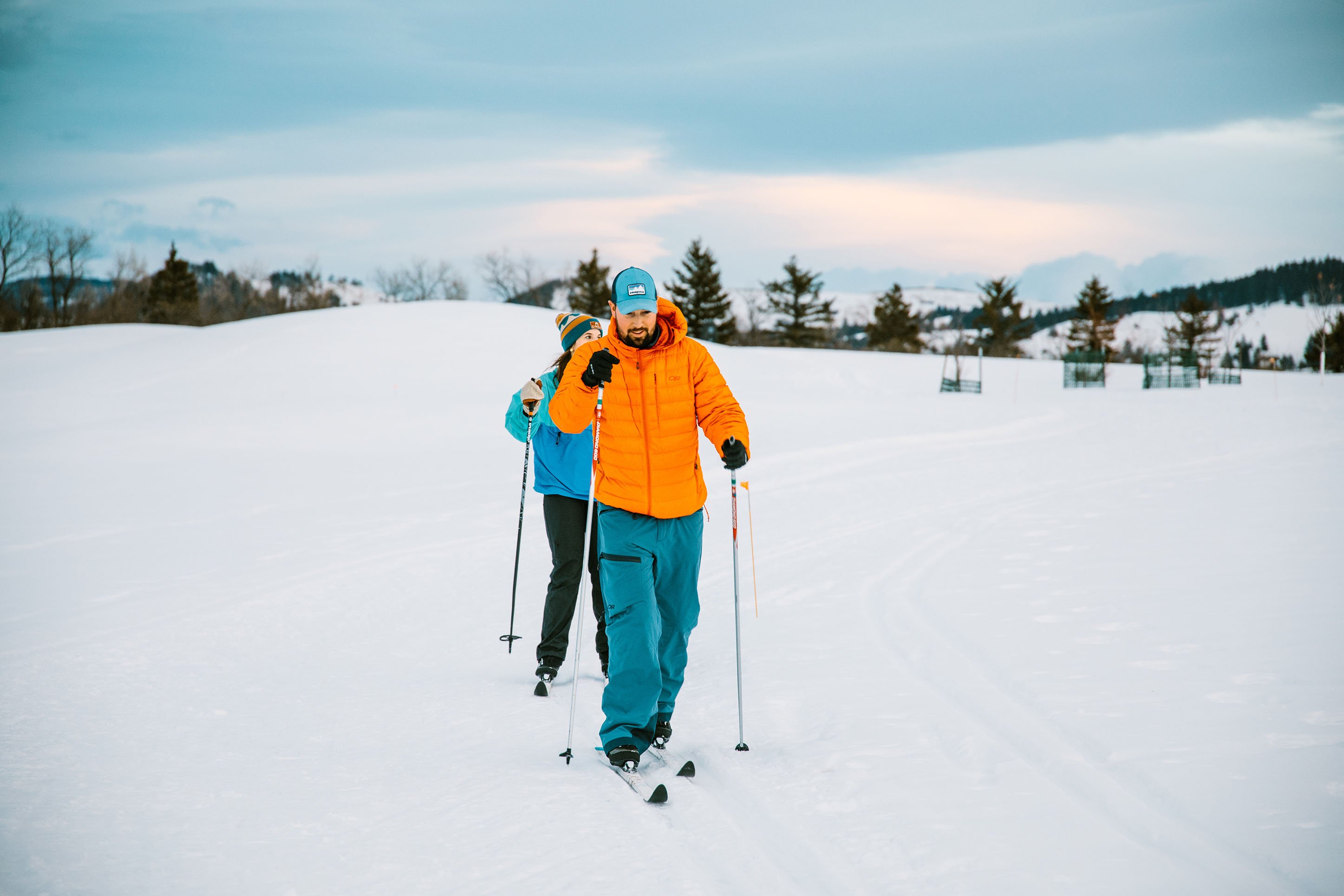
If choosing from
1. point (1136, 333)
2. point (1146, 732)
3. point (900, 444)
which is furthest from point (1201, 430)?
point (1136, 333)

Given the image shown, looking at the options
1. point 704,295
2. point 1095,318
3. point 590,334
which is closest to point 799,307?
point 704,295

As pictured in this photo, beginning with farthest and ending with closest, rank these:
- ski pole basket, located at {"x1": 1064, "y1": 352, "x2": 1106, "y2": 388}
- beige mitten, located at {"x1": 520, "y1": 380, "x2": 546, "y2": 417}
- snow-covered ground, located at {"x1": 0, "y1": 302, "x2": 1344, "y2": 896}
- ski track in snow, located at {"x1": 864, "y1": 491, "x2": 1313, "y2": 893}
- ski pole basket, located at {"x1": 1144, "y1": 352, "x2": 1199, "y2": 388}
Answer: ski pole basket, located at {"x1": 1064, "y1": 352, "x2": 1106, "y2": 388}
ski pole basket, located at {"x1": 1144, "y1": 352, "x2": 1199, "y2": 388}
beige mitten, located at {"x1": 520, "y1": 380, "x2": 546, "y2": 417}
snow-covered ground, located at {"x1": 0, "y1": 302, "x2": 1344, "y2": 896}
ski track in snow, located at {"x1": 864, "y1": 491, "x2": 1313, "y2": 893}

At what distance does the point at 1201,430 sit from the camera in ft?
60.4

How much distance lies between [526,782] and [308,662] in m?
2.61

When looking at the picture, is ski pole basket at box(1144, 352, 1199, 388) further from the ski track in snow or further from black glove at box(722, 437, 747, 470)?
black glove at box(722, 437, 747, 470)

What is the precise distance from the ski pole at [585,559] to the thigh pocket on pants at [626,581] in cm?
32

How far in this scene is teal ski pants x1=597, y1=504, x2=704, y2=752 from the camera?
13.5ft

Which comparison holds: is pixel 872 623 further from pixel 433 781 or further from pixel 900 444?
pixel 900 444

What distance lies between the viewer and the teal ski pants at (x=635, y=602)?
13.5 feet

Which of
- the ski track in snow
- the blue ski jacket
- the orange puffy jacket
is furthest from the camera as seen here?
the blue ski jacket

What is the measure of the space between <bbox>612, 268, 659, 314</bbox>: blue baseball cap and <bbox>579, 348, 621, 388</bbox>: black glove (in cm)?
21

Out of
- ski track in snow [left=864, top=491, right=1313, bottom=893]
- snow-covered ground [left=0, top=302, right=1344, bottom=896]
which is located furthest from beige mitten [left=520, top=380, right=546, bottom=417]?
ski track in snow [left=864, top=491, right=1313, bottom=893]

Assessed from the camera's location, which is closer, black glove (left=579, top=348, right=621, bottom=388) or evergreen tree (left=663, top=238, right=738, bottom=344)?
black glove (left=579, top=348, right=621, bottom=388)

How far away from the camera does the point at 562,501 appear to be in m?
5.37
